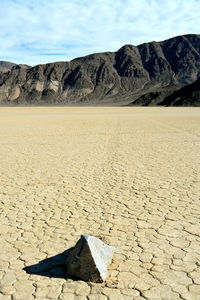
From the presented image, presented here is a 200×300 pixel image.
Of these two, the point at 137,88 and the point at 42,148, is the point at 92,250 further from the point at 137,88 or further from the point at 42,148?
the point at 137,88

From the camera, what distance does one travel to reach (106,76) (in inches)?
5364

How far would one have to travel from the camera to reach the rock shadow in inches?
154

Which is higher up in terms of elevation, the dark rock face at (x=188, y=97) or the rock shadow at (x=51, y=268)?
the dark rock face at (x=188, y=97)

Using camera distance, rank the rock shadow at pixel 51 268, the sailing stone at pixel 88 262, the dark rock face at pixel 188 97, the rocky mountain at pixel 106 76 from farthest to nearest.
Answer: the rocky mountain at pixel 106 76, the dark rock face at pixel 188 97, the rock shadow at pixel 51 268, the sailing stone at pixel 88 262

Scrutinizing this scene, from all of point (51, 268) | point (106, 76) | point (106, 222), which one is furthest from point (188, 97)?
point (51, 268)

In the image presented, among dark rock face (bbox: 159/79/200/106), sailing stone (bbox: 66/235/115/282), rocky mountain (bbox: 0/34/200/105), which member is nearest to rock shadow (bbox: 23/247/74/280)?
sailing stone (bbox: 66/235/115/282)

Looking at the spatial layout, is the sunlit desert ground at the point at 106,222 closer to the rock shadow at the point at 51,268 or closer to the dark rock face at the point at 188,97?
the rock shadow at the point at 51,268

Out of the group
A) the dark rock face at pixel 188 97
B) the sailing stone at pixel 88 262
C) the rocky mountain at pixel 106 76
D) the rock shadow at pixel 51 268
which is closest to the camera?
the sailing stone at pixel 88 262

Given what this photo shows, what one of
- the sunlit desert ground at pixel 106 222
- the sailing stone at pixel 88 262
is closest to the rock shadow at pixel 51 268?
the sunlit desert ground at pixel 106 222

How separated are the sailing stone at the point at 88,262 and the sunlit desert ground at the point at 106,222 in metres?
0.09

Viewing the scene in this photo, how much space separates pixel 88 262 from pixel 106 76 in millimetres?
135646

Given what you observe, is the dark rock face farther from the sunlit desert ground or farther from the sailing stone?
the sailing stone

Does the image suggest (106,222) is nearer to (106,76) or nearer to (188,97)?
(188,97)

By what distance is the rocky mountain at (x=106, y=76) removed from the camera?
12925 centimetres
